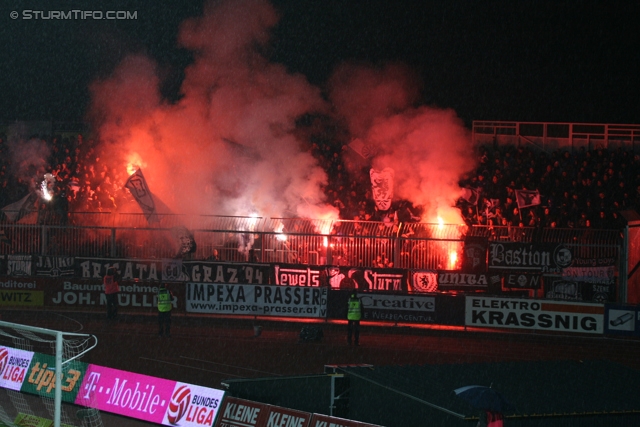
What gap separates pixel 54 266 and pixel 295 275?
733cm

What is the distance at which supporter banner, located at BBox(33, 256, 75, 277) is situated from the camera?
23.1 metres

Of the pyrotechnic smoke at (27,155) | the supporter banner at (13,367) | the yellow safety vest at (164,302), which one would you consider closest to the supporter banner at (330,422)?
the supporter banner at (13,367)

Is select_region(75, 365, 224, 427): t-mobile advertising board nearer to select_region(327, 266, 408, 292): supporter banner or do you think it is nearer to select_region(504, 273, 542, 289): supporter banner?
select_region(327, 266, 408, 292): supporter banner

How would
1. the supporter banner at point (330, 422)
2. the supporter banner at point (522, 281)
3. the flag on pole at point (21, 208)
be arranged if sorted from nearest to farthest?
1. the supporter banner at point (330, 422)
2. the supporter banner at point (522, 281)
3. the flag on pole at point (21, 208)

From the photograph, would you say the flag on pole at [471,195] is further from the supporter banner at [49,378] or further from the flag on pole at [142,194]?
the supporter banner at [49,378]

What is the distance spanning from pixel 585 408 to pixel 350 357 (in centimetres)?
972

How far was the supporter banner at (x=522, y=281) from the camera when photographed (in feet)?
67.4

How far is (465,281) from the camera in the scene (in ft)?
69.4

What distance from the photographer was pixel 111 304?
21297mm

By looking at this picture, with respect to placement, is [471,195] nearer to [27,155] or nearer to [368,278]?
[368,278]

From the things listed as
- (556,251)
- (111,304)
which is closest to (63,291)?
(111,304)

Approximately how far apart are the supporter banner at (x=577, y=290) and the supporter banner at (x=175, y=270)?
25.4 feet

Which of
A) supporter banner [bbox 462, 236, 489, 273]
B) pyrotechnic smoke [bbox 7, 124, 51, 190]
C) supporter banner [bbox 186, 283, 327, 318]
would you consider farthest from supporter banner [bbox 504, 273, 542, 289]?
pyrotechnic smoke [bbox 7, 124, 51, 190]

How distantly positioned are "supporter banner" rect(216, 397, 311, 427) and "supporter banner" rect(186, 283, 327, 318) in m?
12.4
